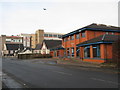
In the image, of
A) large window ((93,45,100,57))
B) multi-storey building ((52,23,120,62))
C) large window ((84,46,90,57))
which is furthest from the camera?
large window ((84,46,90,57))

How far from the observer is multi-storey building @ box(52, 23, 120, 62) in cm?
2355

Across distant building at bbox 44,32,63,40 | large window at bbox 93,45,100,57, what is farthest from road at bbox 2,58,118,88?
distant building at bbox 44,32,63,40

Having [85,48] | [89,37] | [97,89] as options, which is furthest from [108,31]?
[97,89]

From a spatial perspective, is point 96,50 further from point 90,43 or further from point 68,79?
point 68,79

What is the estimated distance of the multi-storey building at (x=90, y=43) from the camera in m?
23.5

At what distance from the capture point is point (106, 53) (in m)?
23.3

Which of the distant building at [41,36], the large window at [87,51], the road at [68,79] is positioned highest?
the distant building at [41,36]

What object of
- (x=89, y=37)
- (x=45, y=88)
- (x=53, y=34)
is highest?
(x=53, y=34)

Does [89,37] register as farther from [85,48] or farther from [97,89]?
[97,89]

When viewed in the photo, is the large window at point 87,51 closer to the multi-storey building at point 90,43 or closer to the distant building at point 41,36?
the multi-storey building at point 90,43

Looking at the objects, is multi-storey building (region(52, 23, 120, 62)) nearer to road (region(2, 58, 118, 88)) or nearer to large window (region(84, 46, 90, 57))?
large window (region(84, 46, 90, 57))

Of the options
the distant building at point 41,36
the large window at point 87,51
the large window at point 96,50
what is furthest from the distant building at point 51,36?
the large window at point 96,50

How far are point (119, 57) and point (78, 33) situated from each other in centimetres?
1818

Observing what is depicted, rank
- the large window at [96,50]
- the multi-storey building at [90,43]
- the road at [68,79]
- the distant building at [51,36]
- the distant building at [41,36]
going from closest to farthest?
the road at [68,79]
the multi-storey building at [90,43]
the large window at [96,50]
the distant building at [41,36]
the distant building at [51,36]
